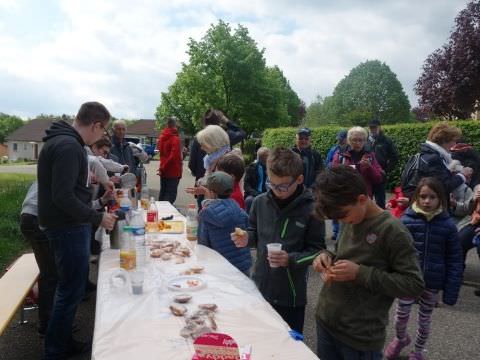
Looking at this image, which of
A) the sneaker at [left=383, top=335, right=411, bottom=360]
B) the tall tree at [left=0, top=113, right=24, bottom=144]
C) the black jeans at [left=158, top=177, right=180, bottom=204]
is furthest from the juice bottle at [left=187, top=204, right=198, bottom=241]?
the tall tree at [left=0, top=113, right=24, bottom=144]

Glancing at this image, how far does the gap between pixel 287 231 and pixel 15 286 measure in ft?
8.49

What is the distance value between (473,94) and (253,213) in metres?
21.7

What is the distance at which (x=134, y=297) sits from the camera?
2465 mm

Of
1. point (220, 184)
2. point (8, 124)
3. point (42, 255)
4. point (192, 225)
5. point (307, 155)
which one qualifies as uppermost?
point (8, 124)

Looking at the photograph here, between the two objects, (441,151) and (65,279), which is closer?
(65,279)

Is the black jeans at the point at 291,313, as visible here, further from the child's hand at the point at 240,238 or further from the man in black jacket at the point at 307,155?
the man in black jacket at the point at 307,155

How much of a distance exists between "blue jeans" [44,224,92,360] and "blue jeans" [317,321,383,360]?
6.18ft

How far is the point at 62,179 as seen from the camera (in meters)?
2.89

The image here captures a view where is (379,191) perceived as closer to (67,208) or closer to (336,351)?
(336,351)

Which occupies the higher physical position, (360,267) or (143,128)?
(143,128)

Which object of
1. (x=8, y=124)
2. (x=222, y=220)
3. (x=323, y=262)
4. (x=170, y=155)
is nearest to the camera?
(x=323, y=262)

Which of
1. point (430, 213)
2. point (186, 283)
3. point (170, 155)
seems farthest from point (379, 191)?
point (186, 283)

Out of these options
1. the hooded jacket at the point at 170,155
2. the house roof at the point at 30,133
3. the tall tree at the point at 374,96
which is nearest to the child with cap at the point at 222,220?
the hooded jacket at the point at 170,155

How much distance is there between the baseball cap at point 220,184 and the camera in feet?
10.7
